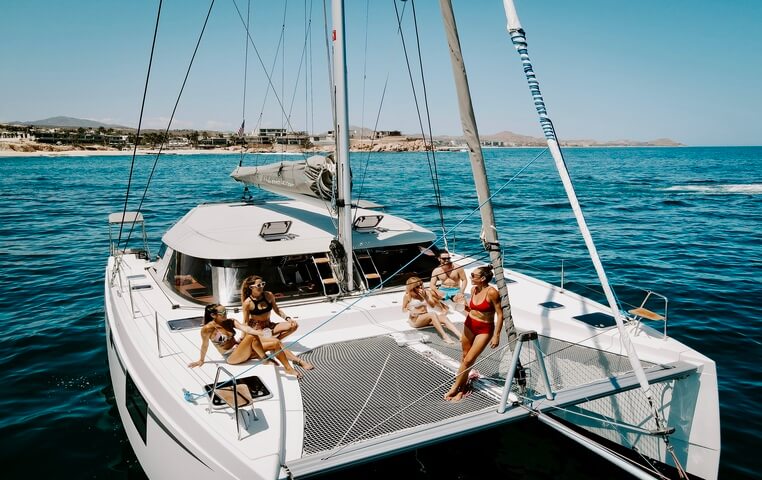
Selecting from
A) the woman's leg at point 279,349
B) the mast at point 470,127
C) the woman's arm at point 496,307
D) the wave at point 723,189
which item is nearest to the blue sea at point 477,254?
the mast at point 470,127


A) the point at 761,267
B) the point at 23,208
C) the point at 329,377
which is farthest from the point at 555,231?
the point at 23,208

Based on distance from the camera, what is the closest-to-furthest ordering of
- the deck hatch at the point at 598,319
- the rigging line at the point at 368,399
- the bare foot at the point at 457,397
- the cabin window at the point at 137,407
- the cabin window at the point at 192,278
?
1. the rigging line at the point at 368,399
2. the bare foot at the point at 457,397
3. the cabin window at the point at 137,407
4. the deck hatch at the point at 598,319
5. the cabin window at the point at 192,278

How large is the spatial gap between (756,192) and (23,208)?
45.4 metres

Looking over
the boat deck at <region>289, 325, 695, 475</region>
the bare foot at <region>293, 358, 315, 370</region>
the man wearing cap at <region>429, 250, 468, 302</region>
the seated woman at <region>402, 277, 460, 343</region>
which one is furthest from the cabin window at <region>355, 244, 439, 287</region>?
the bare foot at <region>293, 358, 315, 370</region>

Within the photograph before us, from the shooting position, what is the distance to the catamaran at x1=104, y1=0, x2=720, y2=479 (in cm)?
425

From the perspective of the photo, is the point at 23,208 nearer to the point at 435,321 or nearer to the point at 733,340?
the point at 435,321

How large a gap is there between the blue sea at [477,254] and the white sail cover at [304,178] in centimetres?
222

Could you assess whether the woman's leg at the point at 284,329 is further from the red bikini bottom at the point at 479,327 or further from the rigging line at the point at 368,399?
the red bikini bottom at the point at 479,327

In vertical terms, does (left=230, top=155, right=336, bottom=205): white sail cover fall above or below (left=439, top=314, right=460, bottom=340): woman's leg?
above

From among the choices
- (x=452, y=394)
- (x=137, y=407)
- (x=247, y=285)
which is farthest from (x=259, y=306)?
(x=452, y=394)

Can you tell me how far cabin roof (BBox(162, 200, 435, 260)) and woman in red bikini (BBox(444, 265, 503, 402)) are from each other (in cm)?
338

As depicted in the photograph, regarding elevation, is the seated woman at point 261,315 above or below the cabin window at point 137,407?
above

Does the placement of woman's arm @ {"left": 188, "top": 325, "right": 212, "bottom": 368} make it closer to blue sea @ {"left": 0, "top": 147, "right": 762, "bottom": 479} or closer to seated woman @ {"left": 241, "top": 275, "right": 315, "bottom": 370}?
seated woman @ {"left": 241, "top": 275, "right": 315, "bottom": 370}

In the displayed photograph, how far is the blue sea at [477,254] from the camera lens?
6121mm
